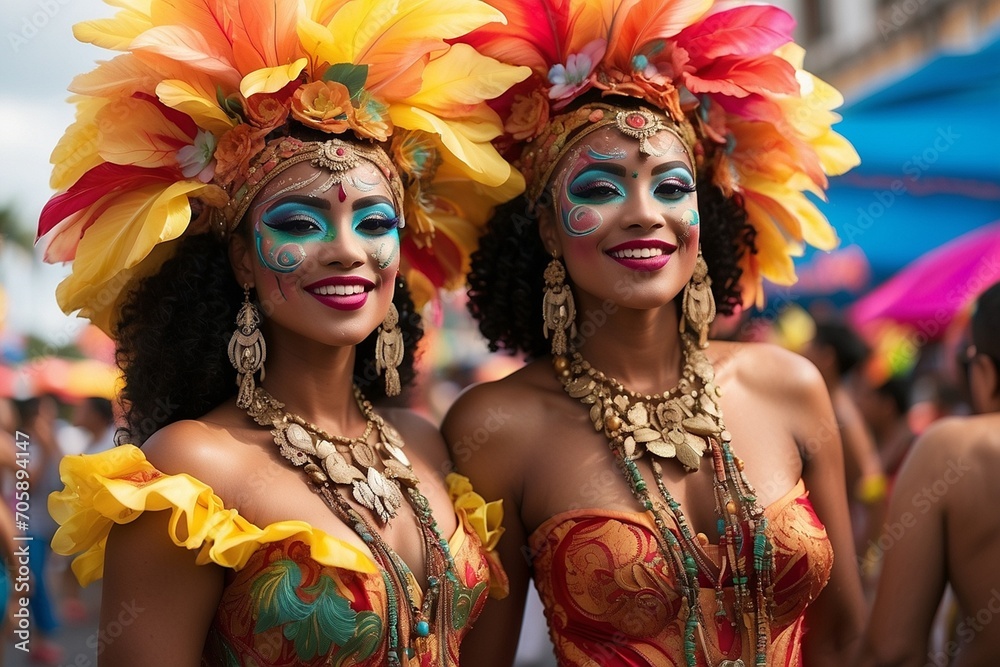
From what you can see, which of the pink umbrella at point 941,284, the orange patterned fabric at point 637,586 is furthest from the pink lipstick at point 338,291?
the pink umbrella at point 941,284

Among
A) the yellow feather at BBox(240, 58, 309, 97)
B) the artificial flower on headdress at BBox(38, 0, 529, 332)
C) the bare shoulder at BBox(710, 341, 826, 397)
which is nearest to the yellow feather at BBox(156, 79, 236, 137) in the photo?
the artificial flower on headdress at BBox(38, 0, 529, 332)

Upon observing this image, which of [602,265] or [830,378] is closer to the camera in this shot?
[602,265]

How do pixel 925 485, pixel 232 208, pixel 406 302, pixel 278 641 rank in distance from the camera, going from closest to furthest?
pixel 278 641
pixel 232 208
pixel 925 485
pixel 406 302

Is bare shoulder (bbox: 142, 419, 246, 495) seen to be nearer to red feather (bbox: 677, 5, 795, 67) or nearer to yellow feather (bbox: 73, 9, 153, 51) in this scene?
yellow feather (bbox: 73, 9, 153, 51)

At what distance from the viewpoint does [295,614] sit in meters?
2.55

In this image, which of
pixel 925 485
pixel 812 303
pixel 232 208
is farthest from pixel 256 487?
pixel 812 303

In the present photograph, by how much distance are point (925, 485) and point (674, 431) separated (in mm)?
703

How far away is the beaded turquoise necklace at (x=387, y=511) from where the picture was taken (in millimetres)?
2707

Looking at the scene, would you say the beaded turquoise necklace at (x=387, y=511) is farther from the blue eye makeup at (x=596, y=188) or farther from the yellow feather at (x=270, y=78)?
the blue eye makeup at (x=596, y=188)

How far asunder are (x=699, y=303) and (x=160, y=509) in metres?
1.67

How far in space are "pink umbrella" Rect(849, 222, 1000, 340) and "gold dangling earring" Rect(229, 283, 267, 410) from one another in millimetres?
4704

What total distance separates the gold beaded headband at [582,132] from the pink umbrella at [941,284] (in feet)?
12.3

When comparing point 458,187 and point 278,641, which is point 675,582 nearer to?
point 278,641

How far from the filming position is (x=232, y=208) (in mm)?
2857
